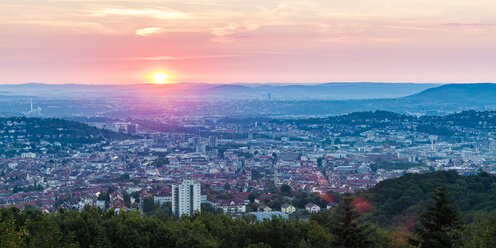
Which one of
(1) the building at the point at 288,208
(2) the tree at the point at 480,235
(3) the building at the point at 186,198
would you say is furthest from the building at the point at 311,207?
(2) the tree at the point at 480,235

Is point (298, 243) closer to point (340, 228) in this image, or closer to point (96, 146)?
point (340, 228)

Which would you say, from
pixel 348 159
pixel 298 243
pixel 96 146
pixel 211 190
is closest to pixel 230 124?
pixel 96 146

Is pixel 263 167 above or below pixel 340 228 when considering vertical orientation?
below

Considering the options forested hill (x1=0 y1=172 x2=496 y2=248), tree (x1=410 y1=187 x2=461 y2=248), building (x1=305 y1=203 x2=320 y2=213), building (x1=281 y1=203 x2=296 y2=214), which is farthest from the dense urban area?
tree (x1=410 y1=187 x2=461 y2=248)

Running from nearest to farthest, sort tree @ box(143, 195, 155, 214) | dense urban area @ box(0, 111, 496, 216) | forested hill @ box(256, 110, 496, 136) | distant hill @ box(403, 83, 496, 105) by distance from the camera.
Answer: tree @ box(143, 195, 155, 214) → dense urban area @ box(0, 111, 496, 216) → forested hill @ box(256, 110, 496, 136) → distant hill @ box(403, 83, 496, 105)

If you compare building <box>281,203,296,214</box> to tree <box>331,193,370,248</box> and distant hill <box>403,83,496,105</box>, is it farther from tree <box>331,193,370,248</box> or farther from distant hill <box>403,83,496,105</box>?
distant hill <box>403,83,496,105</box>

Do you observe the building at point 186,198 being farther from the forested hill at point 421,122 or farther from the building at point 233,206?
the forested hill at point 421,122

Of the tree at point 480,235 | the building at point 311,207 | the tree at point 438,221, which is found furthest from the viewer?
the building at point 311,207
